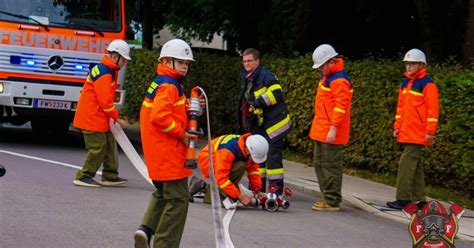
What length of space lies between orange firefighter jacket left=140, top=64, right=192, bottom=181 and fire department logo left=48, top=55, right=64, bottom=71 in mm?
8581

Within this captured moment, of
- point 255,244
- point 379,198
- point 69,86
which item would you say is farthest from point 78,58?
point 255,244

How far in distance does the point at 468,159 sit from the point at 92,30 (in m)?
6.78

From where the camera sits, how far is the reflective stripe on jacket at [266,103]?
11.0 meters

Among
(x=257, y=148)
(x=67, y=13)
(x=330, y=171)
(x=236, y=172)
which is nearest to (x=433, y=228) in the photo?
(x=257, y=148)

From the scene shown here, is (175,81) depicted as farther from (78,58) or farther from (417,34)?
(417,34)

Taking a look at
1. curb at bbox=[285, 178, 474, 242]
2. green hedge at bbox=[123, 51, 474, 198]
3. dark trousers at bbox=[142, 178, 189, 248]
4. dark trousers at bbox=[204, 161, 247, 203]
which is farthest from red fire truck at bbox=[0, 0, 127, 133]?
dark trousers at bbox=[142, 178, 189, 248]

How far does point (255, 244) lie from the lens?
8.70 meters

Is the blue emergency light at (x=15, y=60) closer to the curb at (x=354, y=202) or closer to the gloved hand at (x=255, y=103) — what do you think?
the curb at (x=354, y=202)

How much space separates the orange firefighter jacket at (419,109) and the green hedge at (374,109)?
1.50m

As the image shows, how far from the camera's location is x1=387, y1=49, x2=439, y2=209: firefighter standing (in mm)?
10797

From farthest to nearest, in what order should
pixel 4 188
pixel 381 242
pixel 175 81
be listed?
pixel 4 188 → pixel 381 242 → pixel 175 81

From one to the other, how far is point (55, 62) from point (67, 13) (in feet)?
2.79

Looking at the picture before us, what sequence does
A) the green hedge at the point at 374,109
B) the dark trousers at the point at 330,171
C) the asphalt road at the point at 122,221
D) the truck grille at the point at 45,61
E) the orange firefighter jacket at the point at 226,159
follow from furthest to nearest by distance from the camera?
the truck grille at the point at 45,61, the green hedge at the point at 374,109, the dark trousers at the point at 330,171, the orange firefighter jacket at the point at 226,159, the asphalt road at the point at 122,221

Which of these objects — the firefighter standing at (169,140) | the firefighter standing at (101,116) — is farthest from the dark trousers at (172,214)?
the firefighter standing at (101,116)
